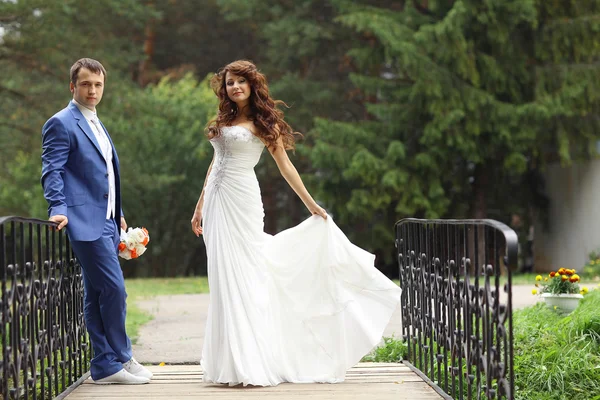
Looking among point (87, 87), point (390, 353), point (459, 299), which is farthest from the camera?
point (390, 353)

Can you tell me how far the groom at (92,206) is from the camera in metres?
5.18

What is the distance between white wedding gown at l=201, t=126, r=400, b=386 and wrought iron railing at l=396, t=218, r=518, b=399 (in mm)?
369

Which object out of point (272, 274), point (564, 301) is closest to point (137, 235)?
point (272, 274)

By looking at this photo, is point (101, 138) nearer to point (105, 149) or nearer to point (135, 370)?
point (105, 149)

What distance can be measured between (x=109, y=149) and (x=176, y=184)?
1842 cm

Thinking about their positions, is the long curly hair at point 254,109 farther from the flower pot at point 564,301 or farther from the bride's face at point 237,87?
the flower pot at point 564,301

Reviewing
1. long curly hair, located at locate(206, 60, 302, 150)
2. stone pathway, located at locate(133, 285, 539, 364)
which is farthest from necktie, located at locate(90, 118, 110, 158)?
stone pathway, located at locate(133, 285, 539, 364)

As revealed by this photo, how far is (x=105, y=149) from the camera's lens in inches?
216

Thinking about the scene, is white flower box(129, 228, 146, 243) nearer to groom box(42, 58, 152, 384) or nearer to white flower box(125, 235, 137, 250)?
white flower box(125, 235, 137, 250)

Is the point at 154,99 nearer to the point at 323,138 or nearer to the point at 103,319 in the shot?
the point at 323,138

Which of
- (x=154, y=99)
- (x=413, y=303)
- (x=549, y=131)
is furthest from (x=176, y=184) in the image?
(x=413, y=303)

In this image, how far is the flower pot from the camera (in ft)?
25.5

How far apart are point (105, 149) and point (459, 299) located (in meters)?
2.26

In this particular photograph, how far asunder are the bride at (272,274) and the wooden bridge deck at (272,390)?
154 mm
